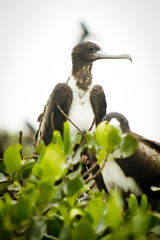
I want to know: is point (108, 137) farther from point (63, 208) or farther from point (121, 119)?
point (121, 119)

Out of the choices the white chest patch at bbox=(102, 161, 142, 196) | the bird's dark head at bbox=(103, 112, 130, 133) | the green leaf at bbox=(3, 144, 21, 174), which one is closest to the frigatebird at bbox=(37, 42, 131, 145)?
the bird's dark head at bbox=(103, 112, 130, 133)

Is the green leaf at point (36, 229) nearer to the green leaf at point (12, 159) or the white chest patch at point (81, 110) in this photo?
the green leaf at point (12, 159)

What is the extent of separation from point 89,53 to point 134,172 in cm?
170

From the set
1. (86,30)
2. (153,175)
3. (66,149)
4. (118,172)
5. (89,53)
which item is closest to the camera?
(66,149)

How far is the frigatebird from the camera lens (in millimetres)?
2930

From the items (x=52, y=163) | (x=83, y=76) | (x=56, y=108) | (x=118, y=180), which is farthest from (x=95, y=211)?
(x=83, y=76)

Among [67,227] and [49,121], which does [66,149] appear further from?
[49,121]

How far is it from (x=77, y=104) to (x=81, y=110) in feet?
0.27

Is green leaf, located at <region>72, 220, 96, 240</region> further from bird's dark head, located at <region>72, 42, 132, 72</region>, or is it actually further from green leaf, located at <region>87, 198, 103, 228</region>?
bird's dark head, located at <region>72, 42, 132, 72</region>

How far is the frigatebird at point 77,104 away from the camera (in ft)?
9.61

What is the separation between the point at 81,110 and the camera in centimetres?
298

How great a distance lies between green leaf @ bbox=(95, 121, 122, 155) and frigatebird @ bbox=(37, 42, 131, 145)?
1.72m

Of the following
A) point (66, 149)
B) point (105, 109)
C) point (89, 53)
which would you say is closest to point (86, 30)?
point (89, 53)

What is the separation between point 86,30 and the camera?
19.3ft
